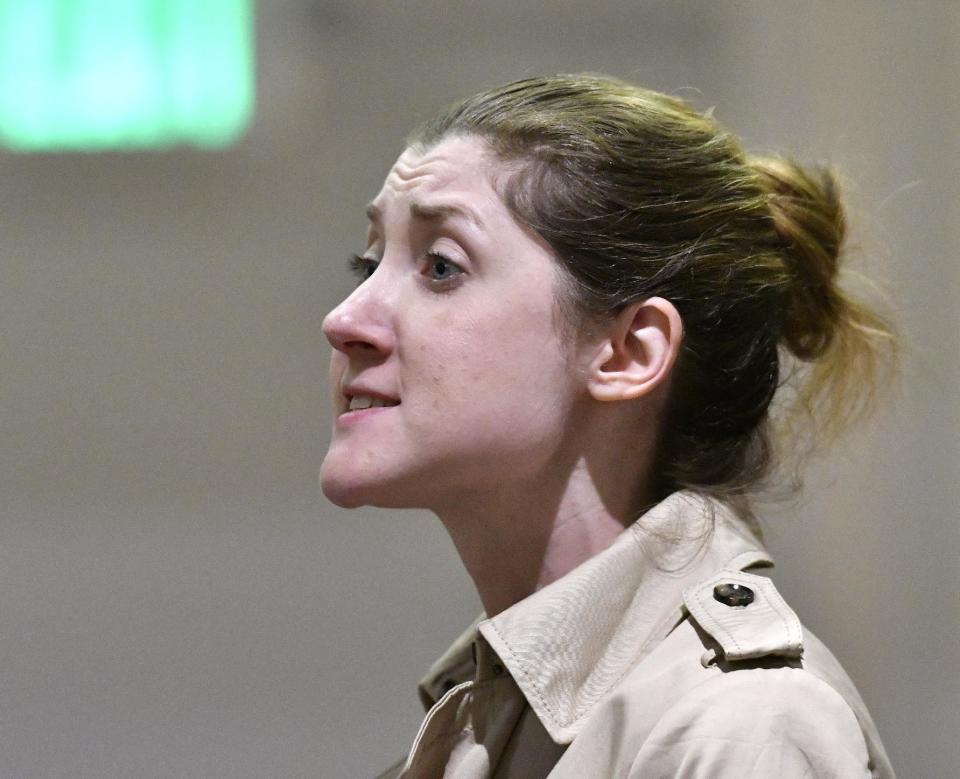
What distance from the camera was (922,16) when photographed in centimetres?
221

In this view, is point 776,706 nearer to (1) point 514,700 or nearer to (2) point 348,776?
(1) point 514,700

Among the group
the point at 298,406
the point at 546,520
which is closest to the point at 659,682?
the point at 546,520

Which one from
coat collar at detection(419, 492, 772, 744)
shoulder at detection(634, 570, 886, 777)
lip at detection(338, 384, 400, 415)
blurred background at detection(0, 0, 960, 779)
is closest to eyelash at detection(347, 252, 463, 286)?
lip at detection(338, 384, 400, 415)

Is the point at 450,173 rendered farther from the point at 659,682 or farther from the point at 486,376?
the point at 659,682

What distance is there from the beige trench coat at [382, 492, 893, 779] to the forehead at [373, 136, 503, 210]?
1.29 ft

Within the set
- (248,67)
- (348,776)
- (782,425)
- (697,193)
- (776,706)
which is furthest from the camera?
(248,67)

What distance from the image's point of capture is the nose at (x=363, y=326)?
134 cm

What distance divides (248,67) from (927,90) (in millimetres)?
1217

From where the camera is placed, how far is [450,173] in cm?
138

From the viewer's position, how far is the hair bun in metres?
1.47

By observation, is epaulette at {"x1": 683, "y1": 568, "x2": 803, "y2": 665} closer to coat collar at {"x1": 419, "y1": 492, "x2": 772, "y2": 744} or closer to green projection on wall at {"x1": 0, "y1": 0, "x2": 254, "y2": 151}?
coat collar at {"x1": 419, "y1": 492, "x2": 772, "y2": 744}

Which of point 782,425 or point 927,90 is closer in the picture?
point 782,425

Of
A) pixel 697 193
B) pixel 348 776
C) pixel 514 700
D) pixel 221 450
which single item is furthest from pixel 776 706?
pixel 221 450

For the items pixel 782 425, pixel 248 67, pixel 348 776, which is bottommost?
pixel 348 776
